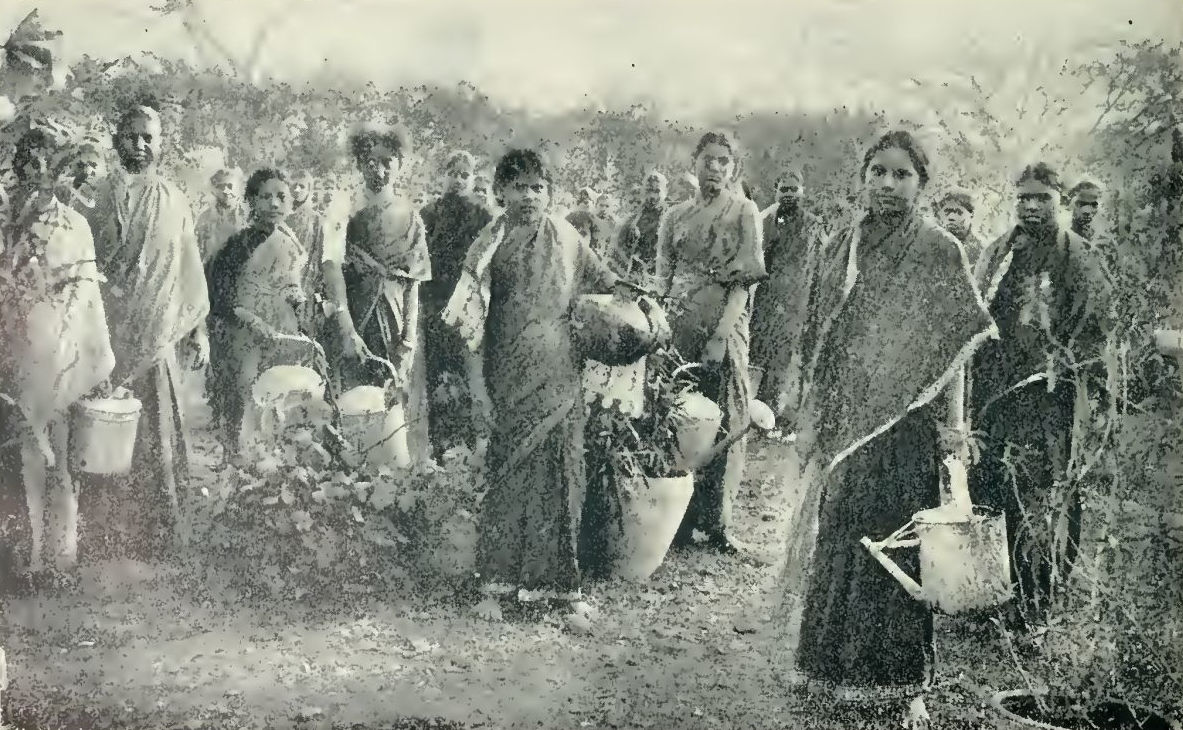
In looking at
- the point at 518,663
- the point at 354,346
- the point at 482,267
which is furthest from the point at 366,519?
the point at 482,267

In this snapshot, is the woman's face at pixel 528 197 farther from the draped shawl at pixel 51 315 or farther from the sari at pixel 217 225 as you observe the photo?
the draped shawl at pixel 51 315

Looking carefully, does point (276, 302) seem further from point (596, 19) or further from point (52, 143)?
point (596, 19)

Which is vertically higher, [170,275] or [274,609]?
[170,275]

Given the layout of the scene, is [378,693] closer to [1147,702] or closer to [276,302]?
[276,302]

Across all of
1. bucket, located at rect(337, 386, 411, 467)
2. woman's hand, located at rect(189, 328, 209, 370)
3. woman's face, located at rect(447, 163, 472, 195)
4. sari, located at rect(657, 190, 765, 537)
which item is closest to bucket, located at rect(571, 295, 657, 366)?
sari, located at rect(657, 190, 765, 537)

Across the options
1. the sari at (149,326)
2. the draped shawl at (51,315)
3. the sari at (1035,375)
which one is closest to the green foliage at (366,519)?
the sari at (149,326)

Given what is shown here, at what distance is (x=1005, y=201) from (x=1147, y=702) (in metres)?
1.70

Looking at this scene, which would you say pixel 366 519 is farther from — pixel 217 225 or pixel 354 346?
pixel 217 225

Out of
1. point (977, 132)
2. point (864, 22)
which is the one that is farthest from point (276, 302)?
point (977, 132)

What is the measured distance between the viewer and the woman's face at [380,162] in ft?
9.34

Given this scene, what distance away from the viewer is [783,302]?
2.81 metres

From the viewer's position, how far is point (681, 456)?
111 inches

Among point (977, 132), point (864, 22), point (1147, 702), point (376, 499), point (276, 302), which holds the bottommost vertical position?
point (1147, 702)

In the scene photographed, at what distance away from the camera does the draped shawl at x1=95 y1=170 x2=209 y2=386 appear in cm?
289
